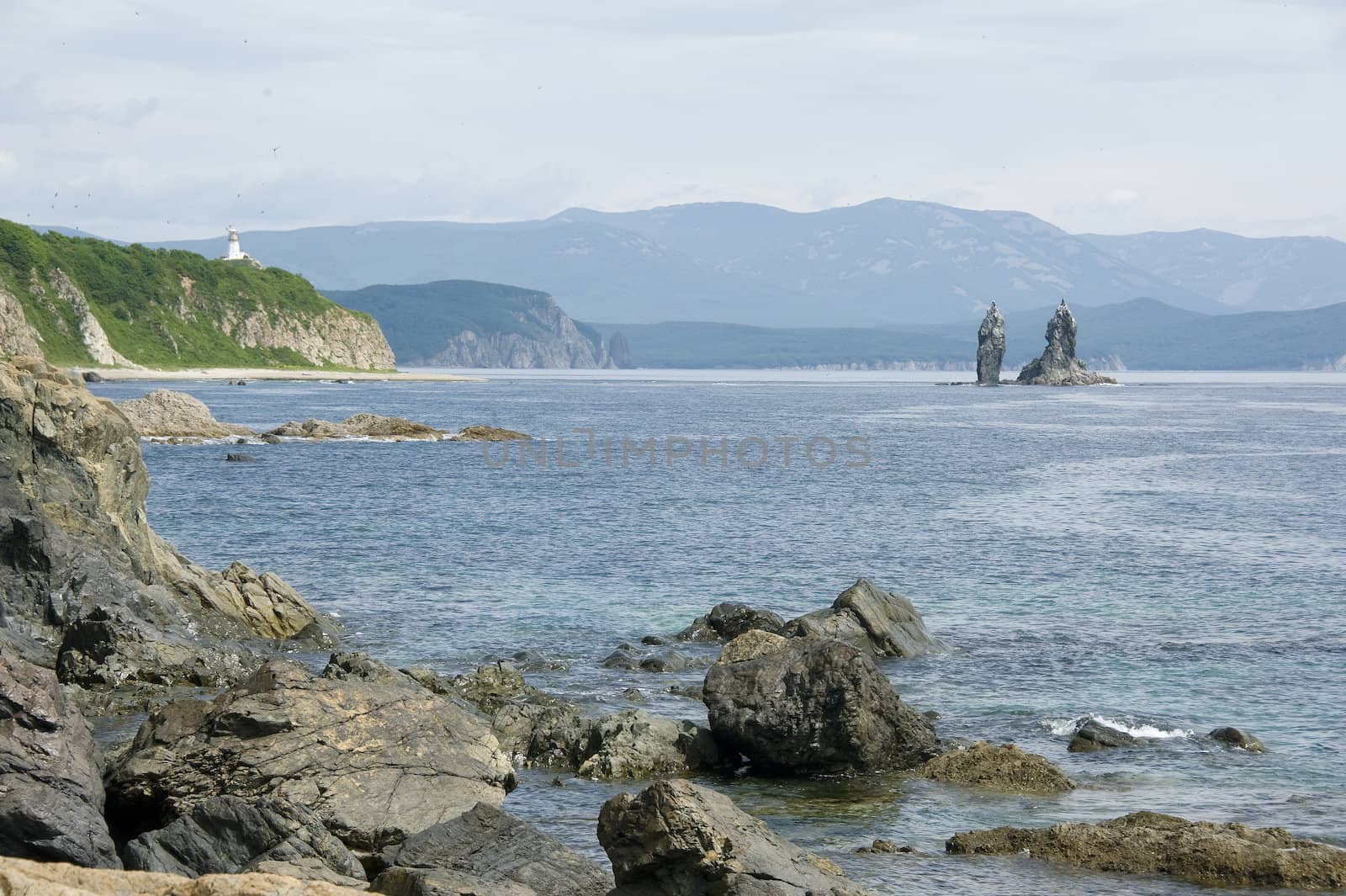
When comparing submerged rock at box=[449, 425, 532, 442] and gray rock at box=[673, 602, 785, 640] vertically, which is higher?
submerged rock at box=[449, 425, 532, 442]

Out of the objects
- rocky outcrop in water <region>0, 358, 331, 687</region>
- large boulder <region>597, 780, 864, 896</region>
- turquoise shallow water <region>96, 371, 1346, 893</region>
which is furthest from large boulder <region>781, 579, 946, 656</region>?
large boulder <region>597, 780, 864, 896</region>

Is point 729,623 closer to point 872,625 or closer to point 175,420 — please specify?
point 872,625

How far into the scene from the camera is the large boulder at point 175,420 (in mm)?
101500

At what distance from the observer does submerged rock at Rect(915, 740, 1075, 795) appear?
859 inches

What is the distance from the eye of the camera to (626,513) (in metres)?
61.2

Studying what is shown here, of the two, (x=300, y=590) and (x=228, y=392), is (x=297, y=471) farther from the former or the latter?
(x=228, y=392)

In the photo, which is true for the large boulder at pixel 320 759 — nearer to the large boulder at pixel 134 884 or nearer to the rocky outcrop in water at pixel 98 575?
the large boulder at pixel 134 884

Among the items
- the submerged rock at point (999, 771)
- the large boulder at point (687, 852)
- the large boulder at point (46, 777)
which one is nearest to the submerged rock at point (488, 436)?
the submerged rock at point (999, 771)

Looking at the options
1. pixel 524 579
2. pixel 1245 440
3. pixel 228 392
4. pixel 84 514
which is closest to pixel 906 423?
pixel 1245 440

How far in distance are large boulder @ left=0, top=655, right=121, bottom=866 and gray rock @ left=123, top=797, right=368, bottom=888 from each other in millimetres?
550

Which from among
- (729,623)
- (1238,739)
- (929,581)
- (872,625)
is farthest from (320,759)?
(929,581)

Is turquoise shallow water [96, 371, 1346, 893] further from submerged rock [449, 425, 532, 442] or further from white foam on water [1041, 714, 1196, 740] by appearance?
submerged rock [449, 425, 532, 442]

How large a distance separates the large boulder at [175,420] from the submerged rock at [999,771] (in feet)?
288

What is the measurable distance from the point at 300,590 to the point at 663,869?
1111 inches
